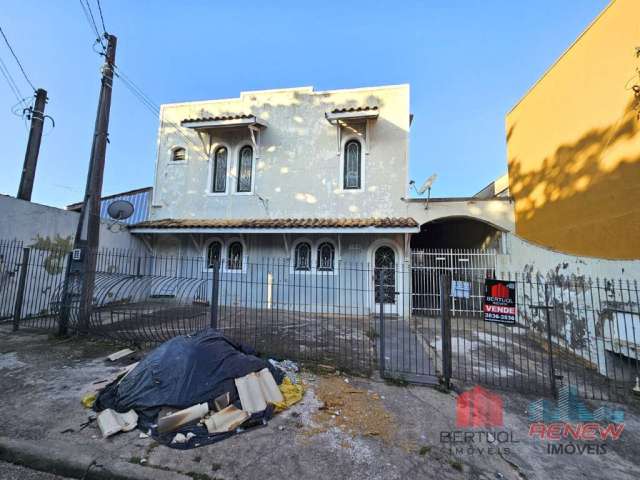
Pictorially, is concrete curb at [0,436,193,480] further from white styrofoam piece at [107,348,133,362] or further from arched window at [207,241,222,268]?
arched window at [207,241,222,268]

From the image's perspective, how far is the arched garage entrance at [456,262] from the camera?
9.16 meters

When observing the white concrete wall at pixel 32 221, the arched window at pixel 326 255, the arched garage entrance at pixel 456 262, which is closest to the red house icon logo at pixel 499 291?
the arched garage entrance at pixel 456 262

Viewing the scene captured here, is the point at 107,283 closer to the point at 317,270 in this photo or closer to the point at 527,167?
the point at 317,270

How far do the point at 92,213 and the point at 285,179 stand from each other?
664 centimetres

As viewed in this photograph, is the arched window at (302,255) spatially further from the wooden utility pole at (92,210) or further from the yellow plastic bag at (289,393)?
the yellow plastic bag at (289,393)

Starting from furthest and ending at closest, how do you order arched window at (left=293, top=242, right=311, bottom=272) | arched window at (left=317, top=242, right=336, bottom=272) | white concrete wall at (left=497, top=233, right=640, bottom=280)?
arched window at (left=293, top=242, right=311, bottom=272)
arched window at (left=317, top=242, right=336, bottom=272)
white concrete wall at (left=497, top=233, right=640, bottom=280)

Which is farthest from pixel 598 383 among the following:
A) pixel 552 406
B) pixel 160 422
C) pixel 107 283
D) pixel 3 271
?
pixel 3 271

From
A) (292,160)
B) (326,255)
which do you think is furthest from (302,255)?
(292,160)

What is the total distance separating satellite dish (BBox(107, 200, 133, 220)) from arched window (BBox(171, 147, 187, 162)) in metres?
2.76

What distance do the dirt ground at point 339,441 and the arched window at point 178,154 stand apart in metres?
10.3

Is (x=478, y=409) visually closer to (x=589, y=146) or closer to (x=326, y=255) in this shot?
(x=589, y=146)

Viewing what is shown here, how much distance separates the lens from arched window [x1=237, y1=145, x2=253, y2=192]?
40.3 feet

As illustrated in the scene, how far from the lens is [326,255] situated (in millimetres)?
11133

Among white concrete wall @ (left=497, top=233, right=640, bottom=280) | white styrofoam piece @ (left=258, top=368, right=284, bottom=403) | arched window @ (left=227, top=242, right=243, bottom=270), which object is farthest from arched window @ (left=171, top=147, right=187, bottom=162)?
white concrete wall @ (left=497, top=233, right=640, bottom=280)
